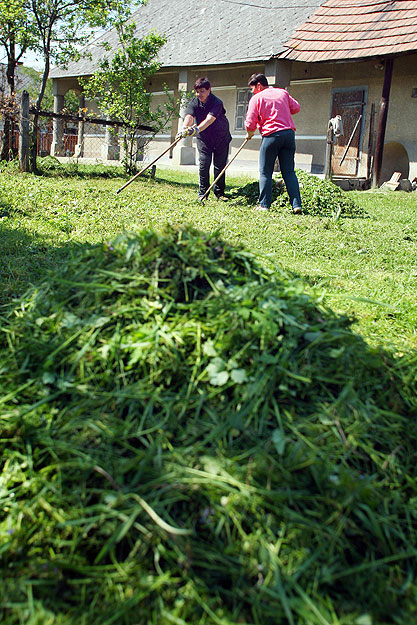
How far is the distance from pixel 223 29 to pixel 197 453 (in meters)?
18.8

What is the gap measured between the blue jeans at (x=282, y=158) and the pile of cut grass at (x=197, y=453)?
5129mm

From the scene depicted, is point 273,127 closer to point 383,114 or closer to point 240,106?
point 383,114

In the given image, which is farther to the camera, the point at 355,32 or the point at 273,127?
the point at 355,32

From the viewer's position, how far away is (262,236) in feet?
17.4

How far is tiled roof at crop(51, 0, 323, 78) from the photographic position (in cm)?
1575

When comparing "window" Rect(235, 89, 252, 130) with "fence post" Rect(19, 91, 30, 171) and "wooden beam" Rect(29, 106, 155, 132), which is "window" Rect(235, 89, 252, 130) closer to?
"wooden beam" Rect(29, 106, 155, 132)

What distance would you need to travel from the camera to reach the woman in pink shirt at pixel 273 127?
708cm

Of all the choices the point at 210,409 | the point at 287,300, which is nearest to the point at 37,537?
the point at 210,409

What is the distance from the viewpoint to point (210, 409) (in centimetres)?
182

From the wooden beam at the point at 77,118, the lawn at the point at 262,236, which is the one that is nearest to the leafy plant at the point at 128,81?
the wooden beam at the point at 77,118

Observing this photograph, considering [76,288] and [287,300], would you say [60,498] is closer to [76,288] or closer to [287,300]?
Result: [76,288]

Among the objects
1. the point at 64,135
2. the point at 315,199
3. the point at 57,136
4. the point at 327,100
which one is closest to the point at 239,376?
the point at 315,199

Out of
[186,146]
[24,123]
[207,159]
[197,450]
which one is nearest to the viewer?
[197,450]

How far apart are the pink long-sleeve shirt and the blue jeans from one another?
0.09 metres
